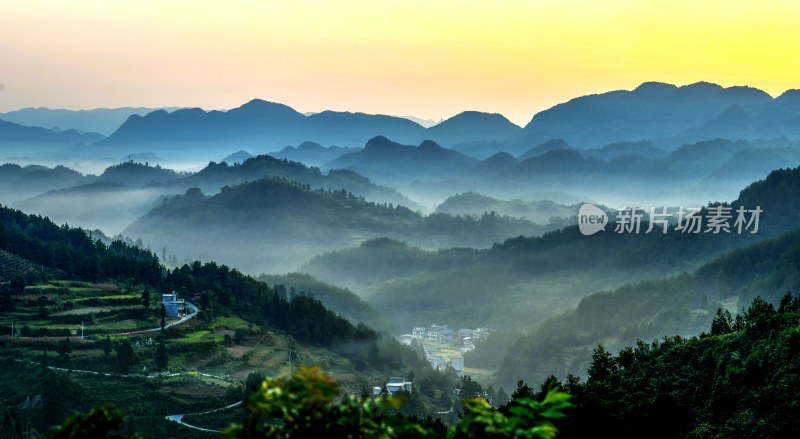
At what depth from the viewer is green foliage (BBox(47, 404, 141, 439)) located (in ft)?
49.1

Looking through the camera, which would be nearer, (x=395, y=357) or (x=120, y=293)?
(x=120, y=293)

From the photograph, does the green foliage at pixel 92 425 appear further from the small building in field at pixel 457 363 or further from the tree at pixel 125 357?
the small building in field at pixel 457 363

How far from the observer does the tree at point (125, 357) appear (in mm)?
100500

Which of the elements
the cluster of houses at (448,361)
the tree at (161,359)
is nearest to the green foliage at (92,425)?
the tree at (161,359)

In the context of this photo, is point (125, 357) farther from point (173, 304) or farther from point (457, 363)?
point (457, 363)

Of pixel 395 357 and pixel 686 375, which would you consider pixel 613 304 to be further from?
pixel 686 375

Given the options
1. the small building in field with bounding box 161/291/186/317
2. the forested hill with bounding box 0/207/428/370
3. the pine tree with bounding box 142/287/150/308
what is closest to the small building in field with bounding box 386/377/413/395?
the forested hill with bounding box 0/207/428/370

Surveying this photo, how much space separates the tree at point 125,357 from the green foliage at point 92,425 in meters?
90.3

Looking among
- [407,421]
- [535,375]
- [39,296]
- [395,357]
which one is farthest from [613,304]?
[407,421]

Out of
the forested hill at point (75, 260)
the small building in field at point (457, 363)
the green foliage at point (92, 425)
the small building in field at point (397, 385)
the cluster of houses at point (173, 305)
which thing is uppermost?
the green foliage at point (92, 425)

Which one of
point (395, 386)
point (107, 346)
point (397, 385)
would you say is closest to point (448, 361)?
point (397, 385)

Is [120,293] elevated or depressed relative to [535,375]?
elevated

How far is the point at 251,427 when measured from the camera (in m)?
15.0

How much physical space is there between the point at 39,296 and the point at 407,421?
11952cm
